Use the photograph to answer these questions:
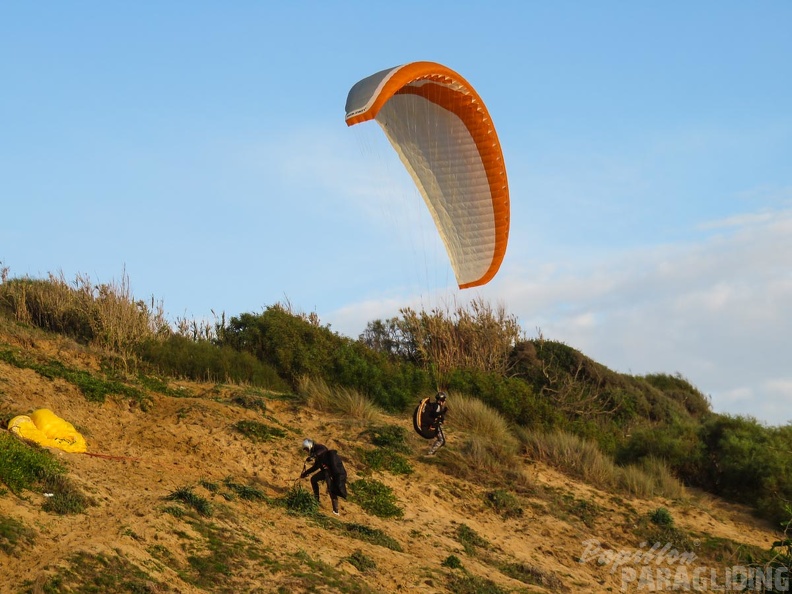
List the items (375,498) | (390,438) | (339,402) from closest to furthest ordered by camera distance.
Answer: (375,498) < (390,438) < (339,402)

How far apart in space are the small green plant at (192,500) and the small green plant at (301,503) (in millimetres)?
1771

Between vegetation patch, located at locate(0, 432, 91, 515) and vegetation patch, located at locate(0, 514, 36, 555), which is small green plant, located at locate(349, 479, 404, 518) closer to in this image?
vegetation patch, located at locate(0, 432, 91, 515)

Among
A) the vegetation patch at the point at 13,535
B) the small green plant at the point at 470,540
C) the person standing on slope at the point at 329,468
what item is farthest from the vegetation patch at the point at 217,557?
the small green plant at the point at 470,540

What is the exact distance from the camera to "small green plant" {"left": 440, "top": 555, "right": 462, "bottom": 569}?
13.1m

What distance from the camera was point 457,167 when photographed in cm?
1680

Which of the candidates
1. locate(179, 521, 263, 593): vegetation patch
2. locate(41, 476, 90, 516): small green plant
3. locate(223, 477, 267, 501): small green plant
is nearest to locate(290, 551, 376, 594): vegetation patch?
locate(179, 521, 263, 593): vegetation patch

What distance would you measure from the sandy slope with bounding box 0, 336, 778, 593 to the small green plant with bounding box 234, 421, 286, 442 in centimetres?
18

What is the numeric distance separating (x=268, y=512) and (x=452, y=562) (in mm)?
2725

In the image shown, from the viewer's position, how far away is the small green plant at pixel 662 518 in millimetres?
17812

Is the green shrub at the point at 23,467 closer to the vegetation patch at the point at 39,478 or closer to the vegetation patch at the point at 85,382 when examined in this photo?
the vegetation patch at the point at 39,478

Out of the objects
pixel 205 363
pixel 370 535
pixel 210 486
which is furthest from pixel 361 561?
pixel 205 363

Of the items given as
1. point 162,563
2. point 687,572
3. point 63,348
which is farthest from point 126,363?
point 687,572

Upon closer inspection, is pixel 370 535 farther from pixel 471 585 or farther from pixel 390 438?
pixel 390 438

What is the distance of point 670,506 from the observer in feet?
62.0
